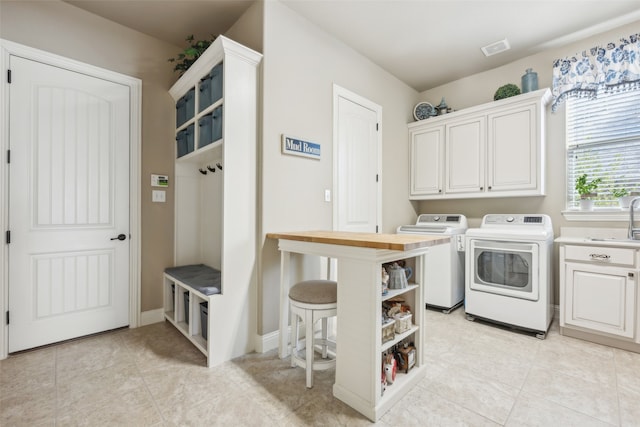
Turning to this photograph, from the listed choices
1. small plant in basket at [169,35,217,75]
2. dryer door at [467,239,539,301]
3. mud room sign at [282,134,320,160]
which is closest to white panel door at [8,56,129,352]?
small plant in basket at [169,35,217,75]

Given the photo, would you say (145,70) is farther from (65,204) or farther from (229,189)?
(229,189)

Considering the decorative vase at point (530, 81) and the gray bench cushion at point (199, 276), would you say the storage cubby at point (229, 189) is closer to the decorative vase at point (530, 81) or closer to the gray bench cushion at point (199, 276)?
the gray bench cushion at point (199, 276)

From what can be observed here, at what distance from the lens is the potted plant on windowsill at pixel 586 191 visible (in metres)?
2.74

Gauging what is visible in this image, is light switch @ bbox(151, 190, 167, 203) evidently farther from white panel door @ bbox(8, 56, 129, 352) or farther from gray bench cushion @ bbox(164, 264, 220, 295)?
gray bench cushion @ bbox(164, 264, 220, 295)

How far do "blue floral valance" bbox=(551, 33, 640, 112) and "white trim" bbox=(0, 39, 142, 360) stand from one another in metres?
4.11

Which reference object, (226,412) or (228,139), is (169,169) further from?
(226,412)

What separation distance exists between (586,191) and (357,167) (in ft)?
7.31

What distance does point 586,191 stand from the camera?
108 inches

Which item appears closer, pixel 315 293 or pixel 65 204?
pixel 315 293

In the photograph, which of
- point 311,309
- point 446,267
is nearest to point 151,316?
point 311,309

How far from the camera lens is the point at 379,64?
332cm

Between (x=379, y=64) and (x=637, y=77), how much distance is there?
230 cm

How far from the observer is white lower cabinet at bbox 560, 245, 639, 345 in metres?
2.18

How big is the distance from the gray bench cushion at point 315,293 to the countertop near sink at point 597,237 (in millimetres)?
2161
